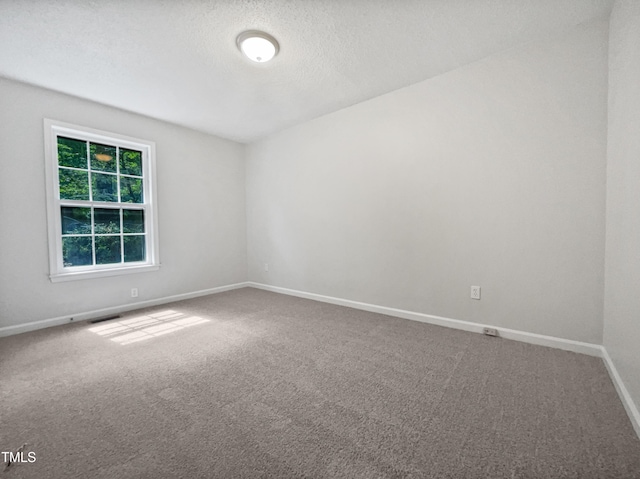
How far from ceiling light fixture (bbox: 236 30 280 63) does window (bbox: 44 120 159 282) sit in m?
2.21

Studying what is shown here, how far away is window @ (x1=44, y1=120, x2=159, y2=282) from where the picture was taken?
113 inches

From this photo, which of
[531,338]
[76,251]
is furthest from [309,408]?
[76,251]

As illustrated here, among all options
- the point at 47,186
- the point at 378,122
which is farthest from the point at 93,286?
the point at 378,122

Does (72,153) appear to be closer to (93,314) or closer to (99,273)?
(99,273)

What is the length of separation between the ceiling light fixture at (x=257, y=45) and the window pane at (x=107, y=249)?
282 centimetres

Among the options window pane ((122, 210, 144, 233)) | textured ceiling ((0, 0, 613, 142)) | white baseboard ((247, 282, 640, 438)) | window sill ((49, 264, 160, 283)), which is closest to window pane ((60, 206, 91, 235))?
window pane ((122, 210, 144, 233))

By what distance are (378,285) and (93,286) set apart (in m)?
3.44

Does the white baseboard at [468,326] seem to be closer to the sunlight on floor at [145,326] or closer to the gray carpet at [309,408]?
the gray carpet at [309,408]

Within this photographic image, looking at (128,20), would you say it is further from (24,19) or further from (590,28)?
(590,28)

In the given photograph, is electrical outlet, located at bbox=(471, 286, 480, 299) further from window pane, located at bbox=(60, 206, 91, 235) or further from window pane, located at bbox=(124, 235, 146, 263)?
window pane, located at bbox=(60, 206, 91, 235)

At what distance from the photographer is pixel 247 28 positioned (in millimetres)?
1982

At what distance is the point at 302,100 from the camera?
316cm

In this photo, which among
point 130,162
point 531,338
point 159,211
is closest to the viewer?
point 531,338

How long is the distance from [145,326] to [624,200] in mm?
4087
